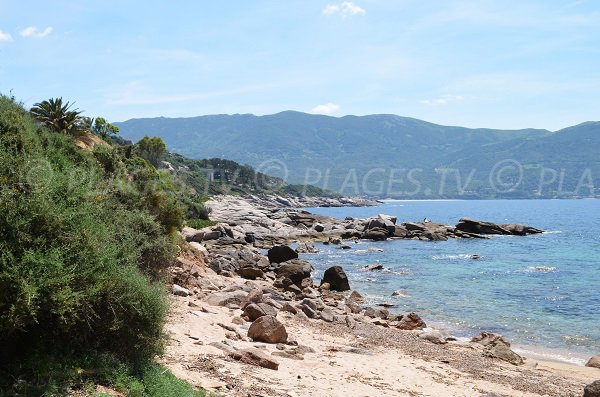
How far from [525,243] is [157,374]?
213ft

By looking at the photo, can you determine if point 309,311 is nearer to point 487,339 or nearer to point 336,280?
point 487,339

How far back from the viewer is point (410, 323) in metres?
22.2

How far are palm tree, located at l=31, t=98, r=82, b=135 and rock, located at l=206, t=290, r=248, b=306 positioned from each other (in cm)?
1329

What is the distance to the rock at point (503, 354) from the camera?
17297 millimetres

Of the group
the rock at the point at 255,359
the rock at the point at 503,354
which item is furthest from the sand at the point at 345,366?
the rock at the point at 503,354

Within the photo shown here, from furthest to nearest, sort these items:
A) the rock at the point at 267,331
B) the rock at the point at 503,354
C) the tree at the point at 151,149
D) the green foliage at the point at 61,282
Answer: the tree at the point at 151,149, the rock at the point at 503,354, the rock at the point at 267,331, the green foliage at the point at 61,282

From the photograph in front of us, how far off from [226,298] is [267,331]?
5.54 meters

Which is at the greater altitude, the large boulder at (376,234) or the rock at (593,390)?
the rock at (593,390)

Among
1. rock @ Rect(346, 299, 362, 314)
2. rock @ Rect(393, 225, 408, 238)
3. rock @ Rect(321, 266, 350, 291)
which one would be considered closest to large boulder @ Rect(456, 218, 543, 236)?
rock @ Rect(393, 225, 408, 238)

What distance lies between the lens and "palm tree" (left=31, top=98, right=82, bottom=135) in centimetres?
2656

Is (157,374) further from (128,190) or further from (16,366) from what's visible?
(128,190)

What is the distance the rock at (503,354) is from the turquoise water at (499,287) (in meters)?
2.03

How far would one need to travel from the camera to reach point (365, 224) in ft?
252

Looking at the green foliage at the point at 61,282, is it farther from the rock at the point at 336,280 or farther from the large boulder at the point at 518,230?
the large boulder at the point at 518,230
